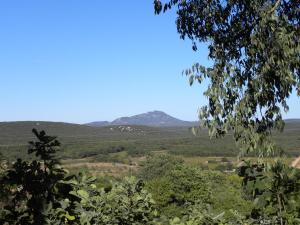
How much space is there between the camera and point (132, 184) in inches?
147

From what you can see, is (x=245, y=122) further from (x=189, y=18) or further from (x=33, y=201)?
(x=33, y=201)

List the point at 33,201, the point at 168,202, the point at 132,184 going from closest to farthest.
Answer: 1. the point at 33,201
2. the point at 132,184
3. the point at 168,202

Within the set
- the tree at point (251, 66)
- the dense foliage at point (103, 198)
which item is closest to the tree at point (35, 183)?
the dense foliage at point (103, 198)

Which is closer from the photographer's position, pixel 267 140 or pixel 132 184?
pixel 132 184

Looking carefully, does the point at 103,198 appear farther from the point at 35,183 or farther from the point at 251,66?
the point at 251,66

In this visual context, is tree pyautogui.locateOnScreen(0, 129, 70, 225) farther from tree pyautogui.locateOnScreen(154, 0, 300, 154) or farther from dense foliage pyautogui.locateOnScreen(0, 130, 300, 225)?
tree pyautogui.locateOnScreen(154, 0, 300, 154)

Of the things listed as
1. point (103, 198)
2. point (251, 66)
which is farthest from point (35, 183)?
point (251, 66)

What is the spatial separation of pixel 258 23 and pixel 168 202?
119ft

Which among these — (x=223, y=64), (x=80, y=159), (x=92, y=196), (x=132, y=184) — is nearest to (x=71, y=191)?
(x=92, y=196)

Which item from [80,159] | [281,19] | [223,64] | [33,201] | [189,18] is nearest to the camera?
[33,201]

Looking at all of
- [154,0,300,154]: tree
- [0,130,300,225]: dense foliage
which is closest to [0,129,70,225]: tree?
[0,130,300,225]: dense foliage

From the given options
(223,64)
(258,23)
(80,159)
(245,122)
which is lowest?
(80,159)

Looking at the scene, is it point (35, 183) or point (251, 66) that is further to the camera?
point (251, 66)

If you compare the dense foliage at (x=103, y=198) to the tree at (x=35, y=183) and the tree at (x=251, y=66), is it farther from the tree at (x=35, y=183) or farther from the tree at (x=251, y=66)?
the tree at (x=251, y=66)
